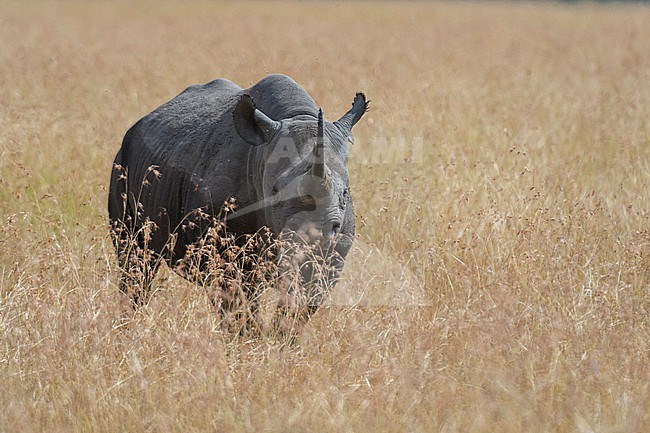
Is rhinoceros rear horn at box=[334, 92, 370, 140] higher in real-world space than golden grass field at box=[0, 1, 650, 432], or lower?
higher

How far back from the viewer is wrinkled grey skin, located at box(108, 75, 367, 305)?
4.59 metres

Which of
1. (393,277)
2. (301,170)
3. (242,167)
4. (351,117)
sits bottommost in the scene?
(393,277)

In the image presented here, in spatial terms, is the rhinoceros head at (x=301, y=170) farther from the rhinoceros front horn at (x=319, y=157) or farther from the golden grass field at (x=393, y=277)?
the golden grass field at (x=393, y=277)

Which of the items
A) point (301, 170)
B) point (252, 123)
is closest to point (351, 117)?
point (252, 123)

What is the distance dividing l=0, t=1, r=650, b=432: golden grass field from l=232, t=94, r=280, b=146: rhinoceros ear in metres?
0.78

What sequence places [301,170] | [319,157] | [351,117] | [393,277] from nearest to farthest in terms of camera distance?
[319,157] < [301,170] < [351,117] < [393,277]

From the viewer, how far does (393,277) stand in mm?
5457

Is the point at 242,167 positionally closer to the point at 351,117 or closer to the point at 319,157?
the point at 351,117

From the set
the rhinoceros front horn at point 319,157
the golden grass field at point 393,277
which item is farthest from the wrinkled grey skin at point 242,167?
the golden grass field at point 393,277

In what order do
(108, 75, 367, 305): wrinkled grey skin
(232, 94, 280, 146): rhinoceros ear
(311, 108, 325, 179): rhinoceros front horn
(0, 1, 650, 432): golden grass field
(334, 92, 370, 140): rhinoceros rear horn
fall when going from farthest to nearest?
(334, 92, 370, 140): rhinoceros rear horn → (232, 94, 280, 146): rhinoceros ear → (108, 75, 367, 305): wrinkled grey skin → (311, 108, 325, 179): rhinoceros front horn → (0, 1, 650, 432): golden grass field

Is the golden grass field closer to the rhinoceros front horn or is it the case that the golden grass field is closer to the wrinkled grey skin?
the wrinkled grey skin

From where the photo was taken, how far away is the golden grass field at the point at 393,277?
3977 mm

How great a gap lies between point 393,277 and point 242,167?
986 millimetres

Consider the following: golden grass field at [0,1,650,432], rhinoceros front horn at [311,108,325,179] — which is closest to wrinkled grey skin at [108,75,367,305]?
rhinoceros front horn at [311,108,325,179]
